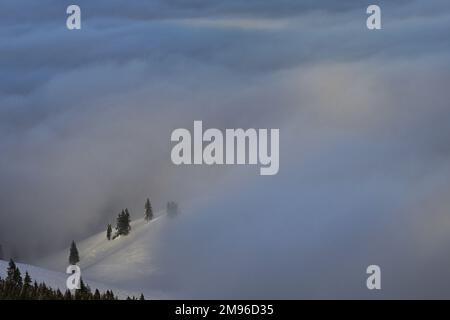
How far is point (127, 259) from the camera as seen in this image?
367ft

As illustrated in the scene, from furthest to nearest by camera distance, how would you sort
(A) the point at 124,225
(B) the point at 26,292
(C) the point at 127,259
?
(A) the point at 124,225
(C) the point at 127,259
(B) the point at 26,292

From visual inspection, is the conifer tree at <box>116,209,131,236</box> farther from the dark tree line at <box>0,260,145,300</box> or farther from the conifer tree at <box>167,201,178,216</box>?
the dark tree line at <box>0,260,145,300</box>

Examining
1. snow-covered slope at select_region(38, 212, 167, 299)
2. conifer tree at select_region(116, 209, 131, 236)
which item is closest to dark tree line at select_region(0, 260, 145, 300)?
snow-covered slope at select_region(38, 212, 167, 299)

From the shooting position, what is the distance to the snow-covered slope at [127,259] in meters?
89.1

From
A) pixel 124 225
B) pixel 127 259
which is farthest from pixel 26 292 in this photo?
pixel 124 225

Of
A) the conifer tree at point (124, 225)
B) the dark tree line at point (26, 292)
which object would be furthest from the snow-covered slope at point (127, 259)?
the dark tree line at point (26, 292)

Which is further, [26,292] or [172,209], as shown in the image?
[172,209]

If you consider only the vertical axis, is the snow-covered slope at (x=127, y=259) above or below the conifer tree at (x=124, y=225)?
below

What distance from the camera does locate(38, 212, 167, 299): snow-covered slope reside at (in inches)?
3509

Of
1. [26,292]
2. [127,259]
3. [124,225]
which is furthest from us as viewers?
[124,225]

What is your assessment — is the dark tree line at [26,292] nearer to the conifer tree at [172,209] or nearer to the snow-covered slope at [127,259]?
the snow-covered slope at [127,259]

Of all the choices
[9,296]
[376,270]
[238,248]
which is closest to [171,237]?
[238,248]

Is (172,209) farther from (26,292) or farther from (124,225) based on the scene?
(26,292)
